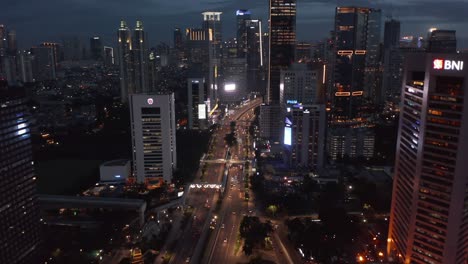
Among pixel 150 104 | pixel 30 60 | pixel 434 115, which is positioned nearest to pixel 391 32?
pixel 150 104

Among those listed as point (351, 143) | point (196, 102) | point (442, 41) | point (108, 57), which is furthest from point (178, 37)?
point (442, 41)

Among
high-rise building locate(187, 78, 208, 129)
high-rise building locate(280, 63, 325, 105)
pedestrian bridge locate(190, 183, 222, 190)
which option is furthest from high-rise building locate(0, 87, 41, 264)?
high-rise building locate(187, 78, 208, 129)

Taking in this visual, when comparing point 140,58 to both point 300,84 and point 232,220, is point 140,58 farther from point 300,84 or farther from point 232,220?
point 232,220

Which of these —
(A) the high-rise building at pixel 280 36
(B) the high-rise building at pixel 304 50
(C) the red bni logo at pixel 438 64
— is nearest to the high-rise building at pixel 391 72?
(B) the high-rise building at pixel 304 50

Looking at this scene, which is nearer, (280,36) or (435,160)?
(435,160)

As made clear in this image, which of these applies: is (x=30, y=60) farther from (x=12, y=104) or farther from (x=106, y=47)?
(x=12, y=104)

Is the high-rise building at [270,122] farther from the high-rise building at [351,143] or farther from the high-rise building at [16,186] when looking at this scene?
the high-rise building at [16,186]
